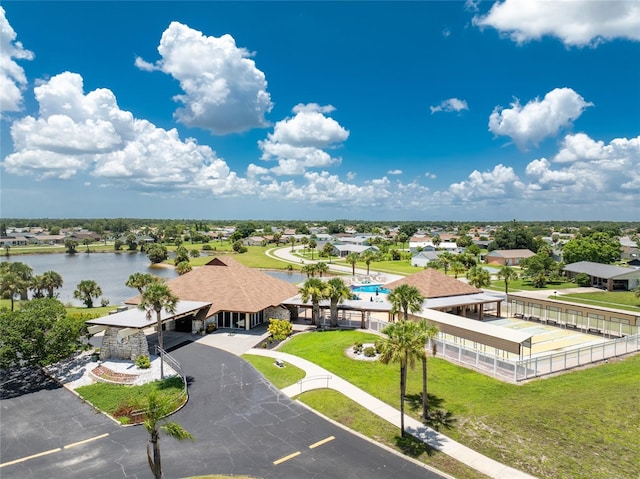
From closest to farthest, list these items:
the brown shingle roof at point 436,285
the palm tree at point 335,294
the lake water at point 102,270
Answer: the palm tree at point 335,294 → the brown shingle roof at point 436,285 → the lake water at point 102,270

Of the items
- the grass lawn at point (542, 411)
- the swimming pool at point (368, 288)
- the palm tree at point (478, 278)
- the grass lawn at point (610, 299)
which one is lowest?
the grass lawn at point (610, 299)

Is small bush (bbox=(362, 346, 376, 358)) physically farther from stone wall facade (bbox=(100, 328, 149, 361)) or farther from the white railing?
stone wall facade (bbox=(100, 328, 149, 361))

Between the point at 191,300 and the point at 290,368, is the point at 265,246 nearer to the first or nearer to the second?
the point at 191,300

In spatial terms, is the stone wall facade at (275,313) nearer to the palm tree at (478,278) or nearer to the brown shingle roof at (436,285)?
the brown shingle roof at (436,285)

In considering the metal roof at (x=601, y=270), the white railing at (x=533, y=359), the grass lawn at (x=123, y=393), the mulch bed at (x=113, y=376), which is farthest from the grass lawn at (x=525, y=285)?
the mulch bed at (x=113, y=376)

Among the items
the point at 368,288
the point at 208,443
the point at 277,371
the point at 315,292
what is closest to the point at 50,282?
the point at 315,292

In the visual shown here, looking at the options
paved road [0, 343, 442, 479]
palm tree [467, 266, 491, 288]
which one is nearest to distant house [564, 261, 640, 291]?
palm tree [467, 266, 491, 288]

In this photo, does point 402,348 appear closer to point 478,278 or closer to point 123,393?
point 123,393
